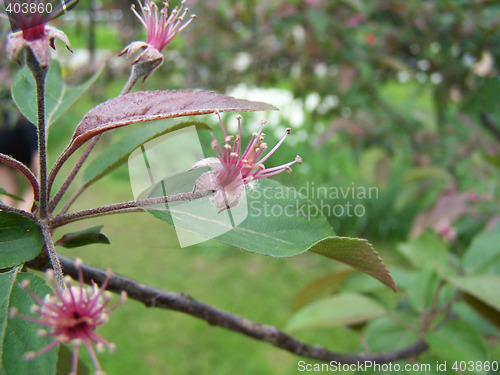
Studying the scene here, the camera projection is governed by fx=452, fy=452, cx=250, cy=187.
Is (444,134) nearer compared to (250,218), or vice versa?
(250,218)

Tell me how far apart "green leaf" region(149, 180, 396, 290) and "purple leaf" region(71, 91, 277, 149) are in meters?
0.09

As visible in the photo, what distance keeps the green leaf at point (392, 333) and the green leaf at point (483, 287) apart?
166 mm

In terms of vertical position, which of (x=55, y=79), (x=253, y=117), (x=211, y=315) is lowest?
(x=253, y=117)

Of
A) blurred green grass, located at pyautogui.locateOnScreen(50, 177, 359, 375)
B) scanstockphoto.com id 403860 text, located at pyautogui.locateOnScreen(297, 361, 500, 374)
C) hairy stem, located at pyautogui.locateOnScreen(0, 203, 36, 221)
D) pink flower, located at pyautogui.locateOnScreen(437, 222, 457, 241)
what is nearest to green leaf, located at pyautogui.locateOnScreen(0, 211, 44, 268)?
hairy stem, located at pyautogui.locateOnScreen(0, 203, 36, 221)

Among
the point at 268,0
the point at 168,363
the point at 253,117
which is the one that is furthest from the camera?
the point at 253,117

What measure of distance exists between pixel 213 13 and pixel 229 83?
1.09 feet

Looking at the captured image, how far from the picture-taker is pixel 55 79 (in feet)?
2.27

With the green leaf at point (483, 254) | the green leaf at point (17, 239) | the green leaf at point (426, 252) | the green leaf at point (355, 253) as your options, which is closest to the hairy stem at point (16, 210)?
the green leaf at point (17, 239)

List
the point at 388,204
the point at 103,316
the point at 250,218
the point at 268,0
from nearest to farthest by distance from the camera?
the point at 103,316
the point at 250,218
the point at 268,0
the point at 388,204

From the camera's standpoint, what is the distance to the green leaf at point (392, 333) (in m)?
0.87

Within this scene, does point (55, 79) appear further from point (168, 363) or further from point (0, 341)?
point (168, 363)

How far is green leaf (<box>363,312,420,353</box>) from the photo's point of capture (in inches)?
34.3

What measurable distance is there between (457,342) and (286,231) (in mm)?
502

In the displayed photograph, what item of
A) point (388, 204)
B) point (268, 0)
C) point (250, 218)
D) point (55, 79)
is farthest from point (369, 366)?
point (388, 204)
